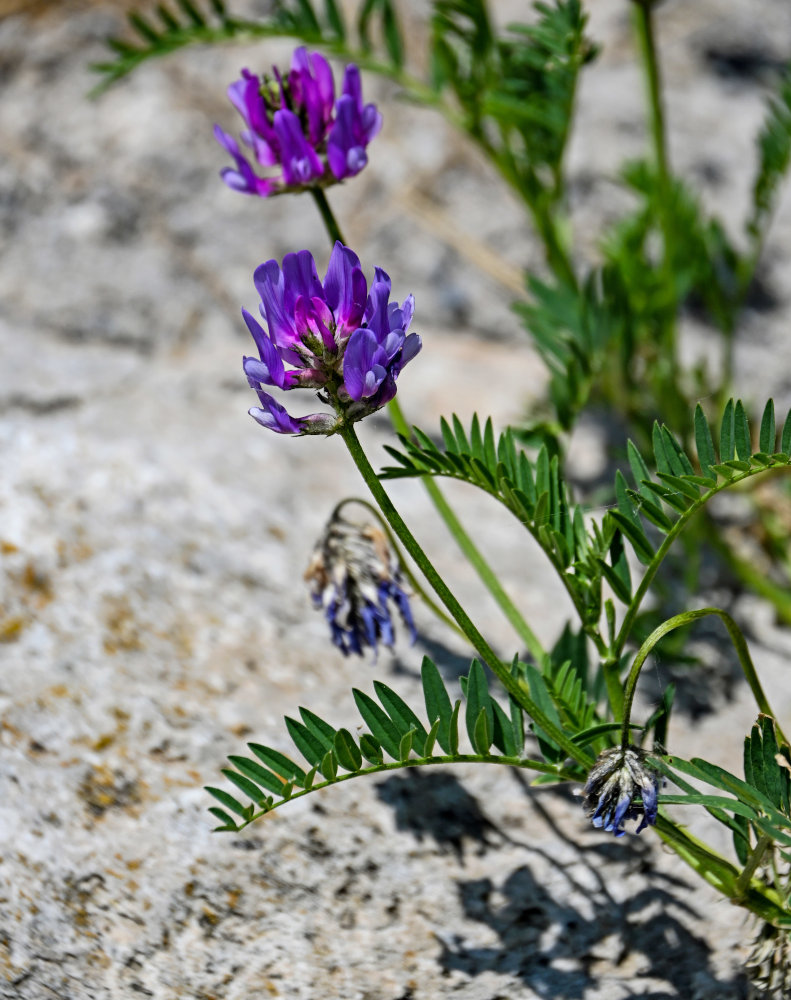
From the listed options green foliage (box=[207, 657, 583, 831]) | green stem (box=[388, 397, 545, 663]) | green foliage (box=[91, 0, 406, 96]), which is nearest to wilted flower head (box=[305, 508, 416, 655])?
green stem (box=[388, 397, 545, 663])

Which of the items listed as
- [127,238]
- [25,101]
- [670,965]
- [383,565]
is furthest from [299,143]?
[25,101]

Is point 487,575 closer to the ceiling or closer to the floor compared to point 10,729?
closer to the ceiling

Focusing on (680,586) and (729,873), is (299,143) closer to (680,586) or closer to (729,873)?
(729,873)

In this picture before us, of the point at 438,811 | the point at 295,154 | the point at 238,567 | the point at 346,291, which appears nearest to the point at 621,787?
the point at 438,811

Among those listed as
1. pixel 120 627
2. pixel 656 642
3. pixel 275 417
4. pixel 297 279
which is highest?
pixel 297 279

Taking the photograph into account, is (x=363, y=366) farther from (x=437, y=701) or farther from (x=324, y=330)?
(x=437, y=701)

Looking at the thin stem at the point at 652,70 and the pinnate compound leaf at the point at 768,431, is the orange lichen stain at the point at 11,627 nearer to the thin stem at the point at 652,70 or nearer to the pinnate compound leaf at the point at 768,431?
the pinnate compound leaf at the point at 768,431
